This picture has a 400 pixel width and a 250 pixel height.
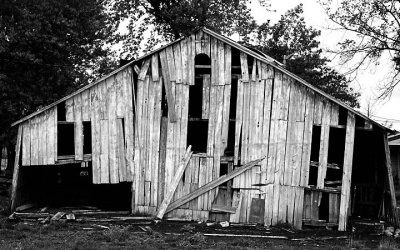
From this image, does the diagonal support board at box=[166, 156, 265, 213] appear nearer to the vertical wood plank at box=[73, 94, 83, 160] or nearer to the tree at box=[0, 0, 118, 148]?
the vertical wood plank at box=[73, 94, 83, 160]

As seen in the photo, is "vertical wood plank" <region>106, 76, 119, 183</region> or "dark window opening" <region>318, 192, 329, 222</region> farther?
"dark window opening" <region>318, 192, 329, 222</region>

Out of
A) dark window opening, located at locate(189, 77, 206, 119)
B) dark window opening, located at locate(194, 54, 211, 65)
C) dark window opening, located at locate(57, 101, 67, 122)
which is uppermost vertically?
dark window opening, located at locate(194, 54, 211, 65)

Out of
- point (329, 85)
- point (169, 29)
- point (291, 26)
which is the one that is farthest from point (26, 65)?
point (329, 85)

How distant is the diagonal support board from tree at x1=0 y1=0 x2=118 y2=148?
13.2 metres

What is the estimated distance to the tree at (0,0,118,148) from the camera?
27.6 meters

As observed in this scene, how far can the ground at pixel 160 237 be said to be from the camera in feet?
45.6

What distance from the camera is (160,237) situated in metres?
15.3

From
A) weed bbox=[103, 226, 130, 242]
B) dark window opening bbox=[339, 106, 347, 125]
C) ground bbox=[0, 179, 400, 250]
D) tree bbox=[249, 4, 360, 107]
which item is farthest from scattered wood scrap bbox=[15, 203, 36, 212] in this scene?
tree bbox=[249, 4, 360, 107]

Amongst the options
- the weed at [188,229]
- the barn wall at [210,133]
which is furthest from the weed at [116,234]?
the barn wall at [210,133]

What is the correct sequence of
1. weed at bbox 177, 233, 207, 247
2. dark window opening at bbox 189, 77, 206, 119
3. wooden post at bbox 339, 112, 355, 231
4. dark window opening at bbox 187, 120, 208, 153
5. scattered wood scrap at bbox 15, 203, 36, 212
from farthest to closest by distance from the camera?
dark window opening at bbox 187, 120, 208, 153 → dark window opening at bbox 189, 77, 206, 119 → scattered wood scrap at bbox 15, 203, 36, 212 → wooden post at bbox 339, 112, 355, 231 → weed at bbox 177, 233, 207, 247

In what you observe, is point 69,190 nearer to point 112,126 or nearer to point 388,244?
point 112,126

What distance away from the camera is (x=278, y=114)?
711 inches

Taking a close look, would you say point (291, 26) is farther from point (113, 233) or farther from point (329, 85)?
point (113, 233)

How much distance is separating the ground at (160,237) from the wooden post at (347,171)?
63 centimetres
